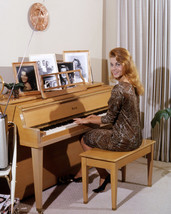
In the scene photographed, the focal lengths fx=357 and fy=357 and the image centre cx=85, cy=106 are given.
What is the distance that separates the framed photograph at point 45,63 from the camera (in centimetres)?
332

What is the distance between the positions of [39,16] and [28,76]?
727 mm

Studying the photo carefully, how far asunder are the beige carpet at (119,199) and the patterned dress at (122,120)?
464 millimetres

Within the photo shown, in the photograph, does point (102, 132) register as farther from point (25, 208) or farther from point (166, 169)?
point (166, 169)

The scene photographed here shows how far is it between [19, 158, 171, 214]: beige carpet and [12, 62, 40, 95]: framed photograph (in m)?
0.95

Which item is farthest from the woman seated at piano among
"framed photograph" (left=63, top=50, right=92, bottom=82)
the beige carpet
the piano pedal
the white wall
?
the white wall

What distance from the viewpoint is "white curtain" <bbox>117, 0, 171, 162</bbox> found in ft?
12.9

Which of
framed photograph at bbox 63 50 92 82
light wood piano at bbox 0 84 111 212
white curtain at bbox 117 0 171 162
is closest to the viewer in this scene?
light wood piano at bbox 0 84 111 212

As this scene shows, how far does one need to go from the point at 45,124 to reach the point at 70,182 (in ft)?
2.73

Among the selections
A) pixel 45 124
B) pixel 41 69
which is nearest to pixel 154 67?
pixel 41 69

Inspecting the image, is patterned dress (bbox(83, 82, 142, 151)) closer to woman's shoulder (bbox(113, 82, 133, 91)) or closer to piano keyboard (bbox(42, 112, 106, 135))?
woman's shoulder (bbox(113, 82, 133, 91))

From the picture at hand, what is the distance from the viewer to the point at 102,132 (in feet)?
10.1

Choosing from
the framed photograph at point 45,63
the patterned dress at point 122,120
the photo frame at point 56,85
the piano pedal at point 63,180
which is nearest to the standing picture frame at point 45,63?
the framed photograph at point 45,63

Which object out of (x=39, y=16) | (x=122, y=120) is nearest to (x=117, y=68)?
(x=122, y=120)

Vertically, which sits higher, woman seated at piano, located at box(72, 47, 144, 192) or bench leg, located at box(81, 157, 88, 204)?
woman seated at piano, located at box(72, 47, 144, 192)
